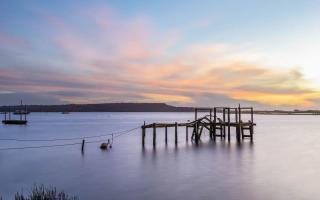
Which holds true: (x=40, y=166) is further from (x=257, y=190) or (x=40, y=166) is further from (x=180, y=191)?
(x=257, y=190)

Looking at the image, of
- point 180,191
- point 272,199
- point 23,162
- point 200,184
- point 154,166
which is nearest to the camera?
point 272,199

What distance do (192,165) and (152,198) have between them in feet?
32.6

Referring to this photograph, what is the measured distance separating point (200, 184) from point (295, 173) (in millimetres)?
7839

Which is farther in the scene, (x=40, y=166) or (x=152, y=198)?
(x=40, y=166)

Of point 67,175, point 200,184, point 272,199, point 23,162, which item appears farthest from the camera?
point 23,162

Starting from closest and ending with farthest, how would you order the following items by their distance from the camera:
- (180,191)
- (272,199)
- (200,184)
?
(272,199)
(180,191)
(200,184)

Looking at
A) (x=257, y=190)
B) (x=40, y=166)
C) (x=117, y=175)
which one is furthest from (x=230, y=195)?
(x=40, y=166)

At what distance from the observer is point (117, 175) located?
2172cm

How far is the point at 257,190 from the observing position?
17.5m

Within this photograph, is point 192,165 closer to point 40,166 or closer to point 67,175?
point 67,175

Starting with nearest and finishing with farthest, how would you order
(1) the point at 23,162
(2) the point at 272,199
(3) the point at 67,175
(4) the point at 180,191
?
1. (2) the point at 272,199
2. (4) the point at 180,191
3. (3) the point at 67,175
4. (1) the point at 23,162

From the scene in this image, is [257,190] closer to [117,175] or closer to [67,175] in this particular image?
[117,175]

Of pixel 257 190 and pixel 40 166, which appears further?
pixel 40 166

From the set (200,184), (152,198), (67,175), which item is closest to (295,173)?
(200,184)
